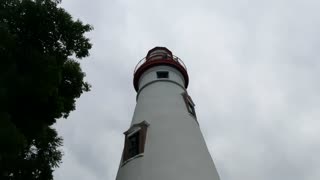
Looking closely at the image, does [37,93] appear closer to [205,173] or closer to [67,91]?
[67,91]

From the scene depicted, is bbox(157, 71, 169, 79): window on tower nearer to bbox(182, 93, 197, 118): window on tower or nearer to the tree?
bbox(182, 93, 197, 118): window on tower

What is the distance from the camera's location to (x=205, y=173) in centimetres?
1670

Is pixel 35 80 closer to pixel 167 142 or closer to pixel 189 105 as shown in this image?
pixel 167 142

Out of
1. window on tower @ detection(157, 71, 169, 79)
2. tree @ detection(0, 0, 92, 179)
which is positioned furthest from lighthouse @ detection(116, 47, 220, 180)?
tree @ detection(0, 0, 92, 179)

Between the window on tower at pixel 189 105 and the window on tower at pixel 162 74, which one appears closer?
the window on tower at pixel 189 105

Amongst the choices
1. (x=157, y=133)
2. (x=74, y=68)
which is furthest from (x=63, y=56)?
(x=157, y=133)

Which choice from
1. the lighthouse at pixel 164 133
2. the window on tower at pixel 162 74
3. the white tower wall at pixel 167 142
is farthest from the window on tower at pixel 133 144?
the window on tower at pixel 162 74

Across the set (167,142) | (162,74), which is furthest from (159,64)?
(167,142)

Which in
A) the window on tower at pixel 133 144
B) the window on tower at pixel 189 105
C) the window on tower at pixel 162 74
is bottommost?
the window on tower at pixel 133 144

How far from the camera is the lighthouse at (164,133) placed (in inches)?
657

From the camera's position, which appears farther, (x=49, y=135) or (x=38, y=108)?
(x=49, y=135)

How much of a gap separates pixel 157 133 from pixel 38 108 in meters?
7.00

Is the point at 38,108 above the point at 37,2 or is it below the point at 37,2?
below

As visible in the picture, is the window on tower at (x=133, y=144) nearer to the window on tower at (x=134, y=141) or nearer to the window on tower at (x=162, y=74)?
the window on tower at (x=134, y=141)
